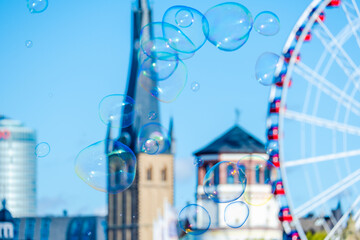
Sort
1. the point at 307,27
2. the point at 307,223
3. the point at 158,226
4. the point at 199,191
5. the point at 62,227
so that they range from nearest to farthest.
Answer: the point at 307,27, the point at 199,191, the point at 307,223, the point at 158,226, the point at 62,227

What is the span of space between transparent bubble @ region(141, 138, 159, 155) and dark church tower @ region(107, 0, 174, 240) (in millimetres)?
51736

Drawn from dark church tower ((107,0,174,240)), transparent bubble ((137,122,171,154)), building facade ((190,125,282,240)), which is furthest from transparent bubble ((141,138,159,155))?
dark church tower ((107,0,174,240))

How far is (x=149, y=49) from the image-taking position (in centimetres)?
1297

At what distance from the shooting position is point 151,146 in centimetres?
1416

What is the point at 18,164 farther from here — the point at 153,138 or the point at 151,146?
the point at 151,146

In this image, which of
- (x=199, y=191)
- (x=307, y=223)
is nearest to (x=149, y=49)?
(x=199, y=191)

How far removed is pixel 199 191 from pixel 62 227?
2502 cm

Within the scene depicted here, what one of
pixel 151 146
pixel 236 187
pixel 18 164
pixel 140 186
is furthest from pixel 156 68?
pixel 18 164

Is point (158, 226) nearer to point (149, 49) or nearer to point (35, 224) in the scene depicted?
point (35, 224)

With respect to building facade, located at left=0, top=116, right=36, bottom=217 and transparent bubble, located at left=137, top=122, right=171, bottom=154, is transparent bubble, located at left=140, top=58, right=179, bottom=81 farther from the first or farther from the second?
building facade, located at left=0, top=116, right=36, bottom=217

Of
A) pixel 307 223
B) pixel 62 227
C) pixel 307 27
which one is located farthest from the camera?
pixel 62 227

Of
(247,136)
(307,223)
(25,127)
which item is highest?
(25,127)

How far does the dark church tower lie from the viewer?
222 feet

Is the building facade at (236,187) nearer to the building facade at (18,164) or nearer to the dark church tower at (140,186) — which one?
the dark church tower at (140,186)
